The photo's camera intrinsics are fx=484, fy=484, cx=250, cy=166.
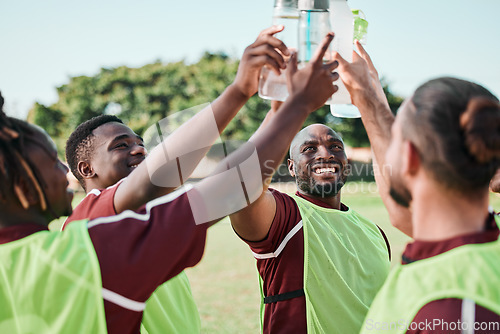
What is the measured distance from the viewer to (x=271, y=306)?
319 centimetres

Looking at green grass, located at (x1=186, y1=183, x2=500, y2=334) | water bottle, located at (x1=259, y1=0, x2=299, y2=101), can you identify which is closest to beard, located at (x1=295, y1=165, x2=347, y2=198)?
water bottle, located at (x1=259, y1=0, x2=299, y2=101)

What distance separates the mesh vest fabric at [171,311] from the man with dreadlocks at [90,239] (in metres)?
1.04

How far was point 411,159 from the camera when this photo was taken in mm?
1714

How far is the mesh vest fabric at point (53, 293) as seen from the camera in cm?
159

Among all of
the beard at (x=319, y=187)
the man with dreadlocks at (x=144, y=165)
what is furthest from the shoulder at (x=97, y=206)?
the beard at (x=319, y=187)

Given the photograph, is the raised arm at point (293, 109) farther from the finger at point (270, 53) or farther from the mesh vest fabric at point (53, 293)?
the mesh vest fabric at point (53, 293)

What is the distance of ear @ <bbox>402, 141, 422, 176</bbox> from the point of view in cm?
171

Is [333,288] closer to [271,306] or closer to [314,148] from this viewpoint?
[271,306]

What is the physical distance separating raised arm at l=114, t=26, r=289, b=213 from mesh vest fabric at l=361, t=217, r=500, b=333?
0.97m

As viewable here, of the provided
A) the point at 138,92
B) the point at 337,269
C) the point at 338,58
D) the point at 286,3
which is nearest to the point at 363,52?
the point at 338,58

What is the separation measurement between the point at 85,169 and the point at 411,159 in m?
2.06

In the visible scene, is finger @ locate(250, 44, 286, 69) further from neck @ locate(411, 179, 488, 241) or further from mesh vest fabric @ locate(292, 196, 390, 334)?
mesh vest fabric @ locate(292, 196, 390, 334)

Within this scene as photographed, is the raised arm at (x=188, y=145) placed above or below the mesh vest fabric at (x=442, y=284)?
above

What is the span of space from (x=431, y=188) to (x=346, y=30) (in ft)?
3.57
